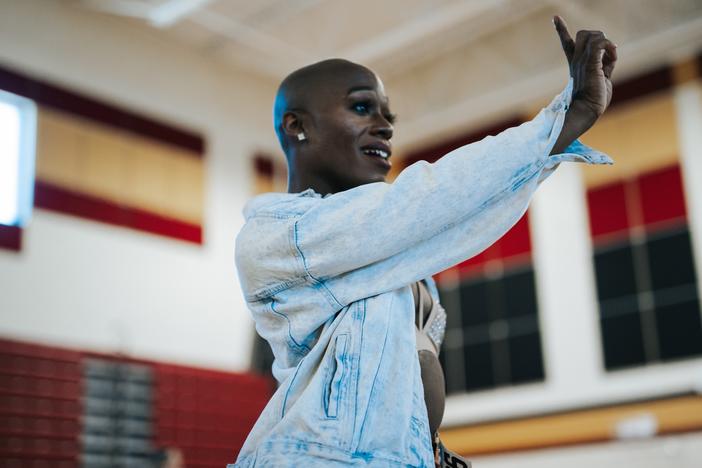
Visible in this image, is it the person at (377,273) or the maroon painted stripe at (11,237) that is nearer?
the person at (377,273)

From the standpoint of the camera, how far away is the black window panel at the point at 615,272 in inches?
486

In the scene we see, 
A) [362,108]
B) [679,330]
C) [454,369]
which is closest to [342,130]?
[362,108]

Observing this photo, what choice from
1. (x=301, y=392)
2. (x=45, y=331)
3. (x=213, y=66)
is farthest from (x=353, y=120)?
(x=213, y=66)

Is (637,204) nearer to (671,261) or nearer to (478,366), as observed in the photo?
(671,261)

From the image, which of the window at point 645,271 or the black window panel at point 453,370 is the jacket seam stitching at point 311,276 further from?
the black window panel at point 453,370

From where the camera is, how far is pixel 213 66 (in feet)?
46.7

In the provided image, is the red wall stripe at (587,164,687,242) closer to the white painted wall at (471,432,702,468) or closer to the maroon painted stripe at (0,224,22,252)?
the white painted wall at (471,432,702,468)

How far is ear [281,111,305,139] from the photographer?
7.38 ft

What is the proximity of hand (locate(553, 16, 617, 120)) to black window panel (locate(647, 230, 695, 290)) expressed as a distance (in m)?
10.7

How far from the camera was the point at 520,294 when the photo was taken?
13297mm

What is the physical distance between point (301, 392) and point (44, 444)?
9.01 metres

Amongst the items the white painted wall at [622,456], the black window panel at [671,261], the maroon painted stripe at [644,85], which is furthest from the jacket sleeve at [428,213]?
the maroon painted stripe at [644,85]

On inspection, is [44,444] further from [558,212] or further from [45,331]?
[558,212]

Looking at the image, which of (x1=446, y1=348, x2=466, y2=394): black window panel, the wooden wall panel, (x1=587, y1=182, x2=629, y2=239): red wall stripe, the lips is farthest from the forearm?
(x1=446, y1=348, x2=466, y2=394): black window panel
